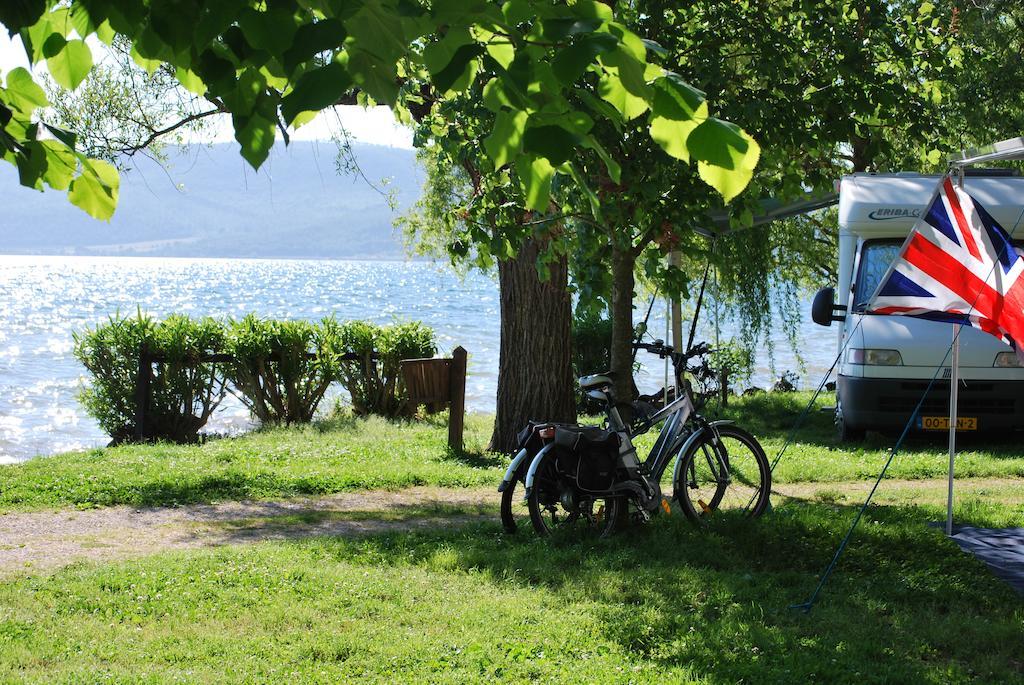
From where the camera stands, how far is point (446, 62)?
2242 millimetres

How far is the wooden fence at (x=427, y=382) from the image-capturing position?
472 inches

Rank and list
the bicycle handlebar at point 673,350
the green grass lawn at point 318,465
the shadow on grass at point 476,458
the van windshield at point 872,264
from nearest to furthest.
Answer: the bicycle handlebar at point 673,350
the green grass lawn at point 318,465
the shadow on grass at point 476,458
the van windshield at point 872,264

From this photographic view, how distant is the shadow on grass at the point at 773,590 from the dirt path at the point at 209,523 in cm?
92

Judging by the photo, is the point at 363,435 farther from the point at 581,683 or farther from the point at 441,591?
the point at 581,683

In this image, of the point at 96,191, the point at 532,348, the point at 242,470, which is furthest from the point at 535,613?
the point at 532,348

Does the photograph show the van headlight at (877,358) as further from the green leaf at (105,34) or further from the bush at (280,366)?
the green leaf at (105,34)

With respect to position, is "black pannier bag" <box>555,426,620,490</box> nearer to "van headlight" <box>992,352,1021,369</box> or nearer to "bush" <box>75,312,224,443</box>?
"van headlight" <box>992,352,1021,369</box>

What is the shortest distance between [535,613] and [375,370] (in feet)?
32.6

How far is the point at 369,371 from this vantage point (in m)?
15.0

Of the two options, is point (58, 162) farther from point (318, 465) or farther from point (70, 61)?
point (318, 465)

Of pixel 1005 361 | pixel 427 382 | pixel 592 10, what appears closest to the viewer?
pixel 592 10

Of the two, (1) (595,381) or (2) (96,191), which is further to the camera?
(1) (595,381)

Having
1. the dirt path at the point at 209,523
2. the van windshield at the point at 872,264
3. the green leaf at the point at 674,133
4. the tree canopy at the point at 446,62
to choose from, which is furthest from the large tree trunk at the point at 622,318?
the green leaf at the point at 674,133

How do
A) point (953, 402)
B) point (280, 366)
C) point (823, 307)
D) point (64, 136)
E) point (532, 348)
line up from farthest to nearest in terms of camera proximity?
point (280, 366) < point (823, 307) < point (532, 348) < point (953, 402) < point (64, 136)
